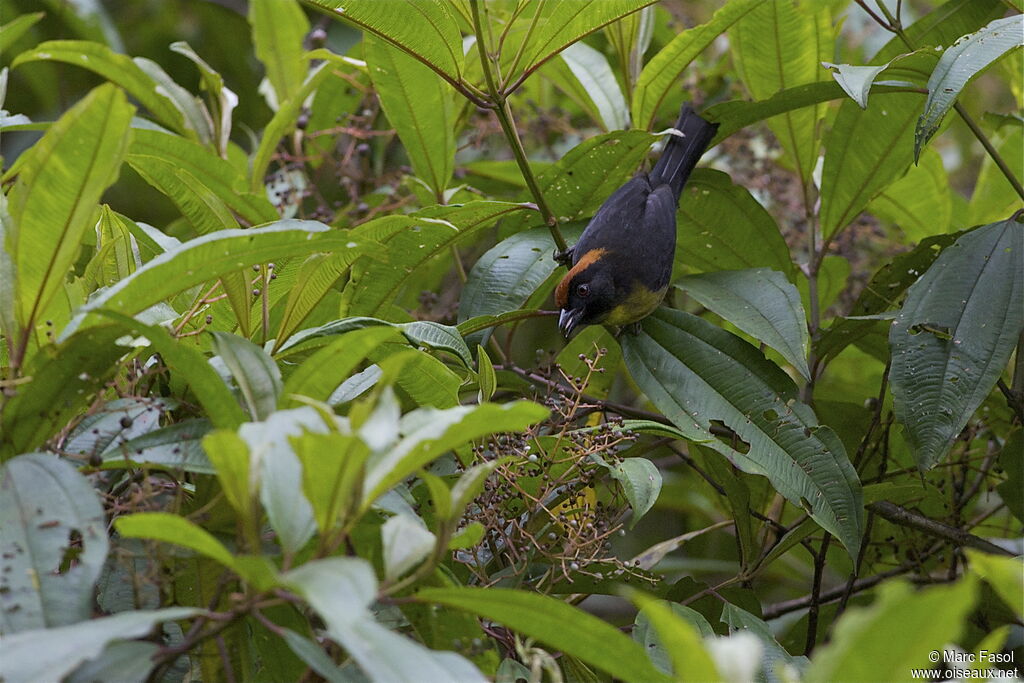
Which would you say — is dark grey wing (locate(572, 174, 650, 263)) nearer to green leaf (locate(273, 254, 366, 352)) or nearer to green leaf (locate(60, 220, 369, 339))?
green leaf (locate(273, 254, 366, 352))

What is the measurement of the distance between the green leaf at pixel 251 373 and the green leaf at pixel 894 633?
0.66m

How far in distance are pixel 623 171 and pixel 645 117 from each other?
0.89ft

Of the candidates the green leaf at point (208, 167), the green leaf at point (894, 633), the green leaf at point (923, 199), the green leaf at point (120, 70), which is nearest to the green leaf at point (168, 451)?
the green leaf at point (894, 633)

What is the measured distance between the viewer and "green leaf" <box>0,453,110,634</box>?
37.1 inches

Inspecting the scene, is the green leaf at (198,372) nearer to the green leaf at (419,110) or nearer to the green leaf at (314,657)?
the green leaf at (314,657)

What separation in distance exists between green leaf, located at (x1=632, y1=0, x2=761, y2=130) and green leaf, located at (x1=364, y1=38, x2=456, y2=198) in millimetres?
466

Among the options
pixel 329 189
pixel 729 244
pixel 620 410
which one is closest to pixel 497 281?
pixel 620 410

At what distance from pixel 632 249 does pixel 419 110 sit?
2.33ft

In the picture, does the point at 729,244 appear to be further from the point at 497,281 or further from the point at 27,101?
the point at 27,101

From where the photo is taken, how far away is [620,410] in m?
1.88

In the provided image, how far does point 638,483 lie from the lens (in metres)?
1.35

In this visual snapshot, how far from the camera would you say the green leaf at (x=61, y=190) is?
3.53 feet

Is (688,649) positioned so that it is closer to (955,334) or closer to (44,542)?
(44,542)

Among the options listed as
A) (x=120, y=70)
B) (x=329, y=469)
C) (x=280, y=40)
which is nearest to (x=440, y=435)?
(x=329, y=469)
